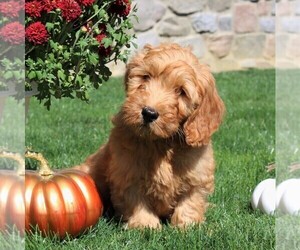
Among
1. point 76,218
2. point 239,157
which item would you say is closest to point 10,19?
point 76,218

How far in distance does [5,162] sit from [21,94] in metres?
0.36

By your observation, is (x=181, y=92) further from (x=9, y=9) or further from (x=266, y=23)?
(x=266, y=23)

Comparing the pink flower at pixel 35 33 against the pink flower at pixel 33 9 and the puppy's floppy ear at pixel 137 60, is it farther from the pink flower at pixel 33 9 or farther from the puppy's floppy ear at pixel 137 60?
the puppy's floppy ear at pixel 137 60

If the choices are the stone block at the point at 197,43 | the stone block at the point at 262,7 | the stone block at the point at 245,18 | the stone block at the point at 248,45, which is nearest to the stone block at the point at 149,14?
the stone block at the point at 197,43

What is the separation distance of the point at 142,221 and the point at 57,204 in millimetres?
528

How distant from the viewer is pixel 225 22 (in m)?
12.5

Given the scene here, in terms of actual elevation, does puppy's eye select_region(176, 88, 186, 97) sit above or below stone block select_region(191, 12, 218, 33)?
above

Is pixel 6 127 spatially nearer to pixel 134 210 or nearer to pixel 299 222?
pixel 134 210

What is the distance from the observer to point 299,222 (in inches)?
160

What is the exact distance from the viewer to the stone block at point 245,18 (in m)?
12.5

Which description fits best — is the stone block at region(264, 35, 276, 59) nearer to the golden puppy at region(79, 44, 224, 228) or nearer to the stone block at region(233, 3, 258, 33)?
the stone block at region(233, 3, 258, 33)

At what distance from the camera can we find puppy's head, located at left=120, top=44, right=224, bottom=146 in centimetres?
398

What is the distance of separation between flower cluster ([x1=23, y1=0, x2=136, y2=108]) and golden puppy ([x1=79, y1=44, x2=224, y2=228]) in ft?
0.99

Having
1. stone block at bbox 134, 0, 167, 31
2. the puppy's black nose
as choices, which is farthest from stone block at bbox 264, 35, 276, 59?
the puppy's black nose
